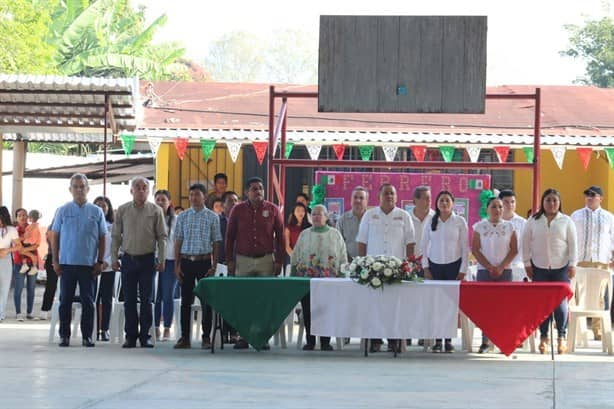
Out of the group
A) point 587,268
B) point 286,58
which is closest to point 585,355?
point 587,268

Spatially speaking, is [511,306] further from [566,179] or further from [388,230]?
[566,179]

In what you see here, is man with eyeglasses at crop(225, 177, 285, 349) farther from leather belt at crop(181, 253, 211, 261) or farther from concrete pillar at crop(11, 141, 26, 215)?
concrete pillar at crop(11, 141, 26, 215)

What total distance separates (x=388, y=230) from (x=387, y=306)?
117 centimetres

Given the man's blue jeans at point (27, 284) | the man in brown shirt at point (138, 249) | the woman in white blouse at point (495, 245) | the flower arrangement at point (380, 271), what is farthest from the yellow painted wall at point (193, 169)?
the flower arrangement at point (380, 271)

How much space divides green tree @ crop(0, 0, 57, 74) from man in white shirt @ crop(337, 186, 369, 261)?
22.3m

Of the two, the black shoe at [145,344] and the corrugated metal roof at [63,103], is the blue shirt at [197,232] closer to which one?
the black shoe at [145,344]

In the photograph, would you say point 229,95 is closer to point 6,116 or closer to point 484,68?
point 6,116

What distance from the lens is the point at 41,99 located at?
712 inches

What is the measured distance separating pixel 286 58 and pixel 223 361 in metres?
102

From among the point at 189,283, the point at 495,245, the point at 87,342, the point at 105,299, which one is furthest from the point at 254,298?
the point at 495,245

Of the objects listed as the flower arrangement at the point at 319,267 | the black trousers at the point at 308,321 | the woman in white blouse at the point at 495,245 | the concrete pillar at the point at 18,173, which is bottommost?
the black trousers at the point at 308,321

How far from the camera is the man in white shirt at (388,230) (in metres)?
14.0

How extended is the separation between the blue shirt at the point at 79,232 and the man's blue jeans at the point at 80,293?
95 mm

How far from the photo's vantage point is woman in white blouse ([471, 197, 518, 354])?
1397 cm
